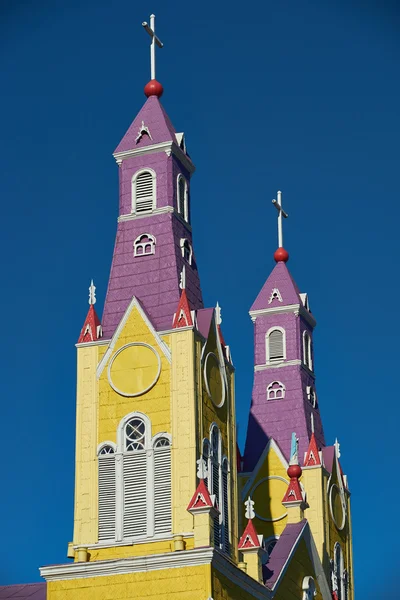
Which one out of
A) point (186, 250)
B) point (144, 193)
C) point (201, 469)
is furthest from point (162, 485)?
point (144, 193)

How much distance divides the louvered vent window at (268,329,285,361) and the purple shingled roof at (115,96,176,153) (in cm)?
1453

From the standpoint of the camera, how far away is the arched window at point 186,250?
2024 inches

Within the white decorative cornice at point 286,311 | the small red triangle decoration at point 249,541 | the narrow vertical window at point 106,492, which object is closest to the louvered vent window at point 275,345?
the white decorative cornice at point 286,311

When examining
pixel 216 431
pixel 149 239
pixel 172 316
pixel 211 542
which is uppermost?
pixel 149 239

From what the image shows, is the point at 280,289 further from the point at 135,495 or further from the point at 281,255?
the point at 135,495

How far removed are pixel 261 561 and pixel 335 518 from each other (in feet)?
39.2

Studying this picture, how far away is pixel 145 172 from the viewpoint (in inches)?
2066

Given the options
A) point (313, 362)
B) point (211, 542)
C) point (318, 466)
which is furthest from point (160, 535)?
point (313, 362)

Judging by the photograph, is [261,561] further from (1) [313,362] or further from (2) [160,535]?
(1) [313,362]

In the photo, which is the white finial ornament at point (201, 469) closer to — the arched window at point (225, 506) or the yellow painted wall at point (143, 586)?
the arched window at point (225, 506)

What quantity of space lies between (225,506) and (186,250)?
346 inches

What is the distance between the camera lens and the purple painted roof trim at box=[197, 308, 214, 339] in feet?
161

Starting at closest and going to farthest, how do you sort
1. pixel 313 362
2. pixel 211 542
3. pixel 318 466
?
1. pixel 211 542
2. pixel 318 466
3. pixel 313 362

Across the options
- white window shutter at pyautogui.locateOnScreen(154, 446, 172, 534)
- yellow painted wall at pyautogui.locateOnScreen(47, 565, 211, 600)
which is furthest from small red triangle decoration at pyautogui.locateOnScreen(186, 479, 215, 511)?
yellow painted wall at pyautogui.locateOnScreen(47, 565, 211, 600)
